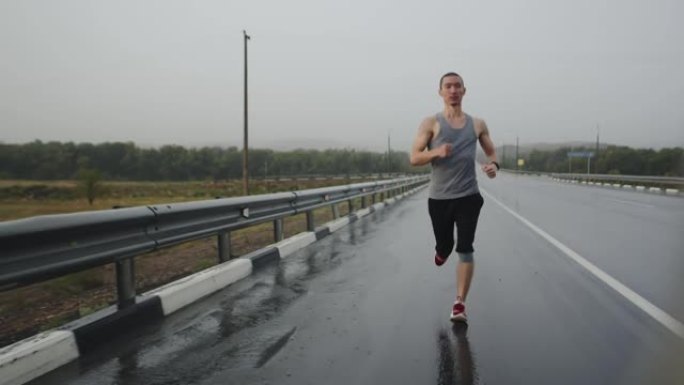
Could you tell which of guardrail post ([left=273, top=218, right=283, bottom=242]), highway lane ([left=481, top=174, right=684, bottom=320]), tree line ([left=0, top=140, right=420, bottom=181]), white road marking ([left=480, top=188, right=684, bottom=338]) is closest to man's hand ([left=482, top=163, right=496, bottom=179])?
white road marking ([left=480, top=188, right=684, bottom=338])

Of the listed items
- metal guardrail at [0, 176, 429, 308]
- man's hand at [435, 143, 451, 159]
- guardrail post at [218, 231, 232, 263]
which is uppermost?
man's hand at [435, 143, 451, 159]

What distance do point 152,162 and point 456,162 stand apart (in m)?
109

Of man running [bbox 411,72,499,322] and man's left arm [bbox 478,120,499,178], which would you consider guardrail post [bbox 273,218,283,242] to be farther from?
man's left arm [bbox 478,120,499,178]

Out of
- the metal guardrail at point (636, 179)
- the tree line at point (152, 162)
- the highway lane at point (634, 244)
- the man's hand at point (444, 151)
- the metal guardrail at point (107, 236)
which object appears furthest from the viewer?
the metal guardrail at point (636, 179)

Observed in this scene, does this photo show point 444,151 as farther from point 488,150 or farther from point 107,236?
point 107,236

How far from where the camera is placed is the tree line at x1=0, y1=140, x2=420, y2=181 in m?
28.2

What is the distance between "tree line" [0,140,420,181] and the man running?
607 inches

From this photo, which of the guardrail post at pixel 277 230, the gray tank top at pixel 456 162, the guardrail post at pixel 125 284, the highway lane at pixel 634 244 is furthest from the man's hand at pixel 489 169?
the guardrail post at pixel 277 230

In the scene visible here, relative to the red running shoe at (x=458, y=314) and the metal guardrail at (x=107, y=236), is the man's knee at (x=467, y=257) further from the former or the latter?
the metal guardrail at (x=107, y=236)

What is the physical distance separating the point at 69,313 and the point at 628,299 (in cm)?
564

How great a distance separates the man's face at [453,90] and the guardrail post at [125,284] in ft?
10.0

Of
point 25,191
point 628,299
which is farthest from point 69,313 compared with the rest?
point 25,191

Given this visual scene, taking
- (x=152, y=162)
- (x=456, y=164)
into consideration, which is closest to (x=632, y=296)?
(x=456, y=164)

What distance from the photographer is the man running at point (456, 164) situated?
430 cm
